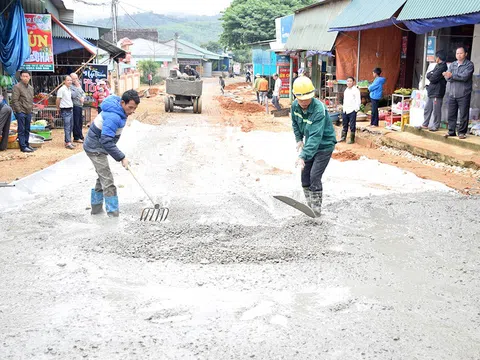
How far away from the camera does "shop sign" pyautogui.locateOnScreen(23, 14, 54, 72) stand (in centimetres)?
1428

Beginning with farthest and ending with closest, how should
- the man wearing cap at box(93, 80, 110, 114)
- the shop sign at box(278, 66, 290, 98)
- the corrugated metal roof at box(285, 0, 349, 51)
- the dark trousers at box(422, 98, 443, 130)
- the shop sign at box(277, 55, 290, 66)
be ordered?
the shop sign at box(278, 66, 290, 98), the shop sign at box(277, 55, 290, 66), the corrugated metal roof at box(285, 0, 349, 51), the man wearing cap at box(93, 80, 110, 114), the dark trousers at box(422, 98, 443, 130)

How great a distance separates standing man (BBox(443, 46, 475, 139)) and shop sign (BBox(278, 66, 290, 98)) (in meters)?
20.0

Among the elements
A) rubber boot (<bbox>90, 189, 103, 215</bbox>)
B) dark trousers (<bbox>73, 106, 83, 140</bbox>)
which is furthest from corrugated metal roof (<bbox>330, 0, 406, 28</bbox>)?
rubber boot (<bbox>90, 189, 103, 215</bbox>)

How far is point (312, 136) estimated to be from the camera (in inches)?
251

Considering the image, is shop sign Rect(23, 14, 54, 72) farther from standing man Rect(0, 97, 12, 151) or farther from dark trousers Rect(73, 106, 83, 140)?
standing man Rect(0, 97, 12, 151)

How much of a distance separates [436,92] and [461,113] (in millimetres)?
870

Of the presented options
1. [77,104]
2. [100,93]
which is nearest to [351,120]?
[77,104]

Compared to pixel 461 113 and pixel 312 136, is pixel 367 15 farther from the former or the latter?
pixel 312 136

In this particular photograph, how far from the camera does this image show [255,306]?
14.1 feet

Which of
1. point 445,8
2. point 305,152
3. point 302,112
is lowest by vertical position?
point 305,152

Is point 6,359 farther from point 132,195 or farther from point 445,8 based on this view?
point 445,8

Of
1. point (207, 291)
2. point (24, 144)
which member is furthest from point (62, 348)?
point (24, 144)

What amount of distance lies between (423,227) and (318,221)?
1210 mm

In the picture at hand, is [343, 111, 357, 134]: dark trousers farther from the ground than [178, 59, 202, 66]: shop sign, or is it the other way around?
[178, 59, 202, 66]: shop sign
